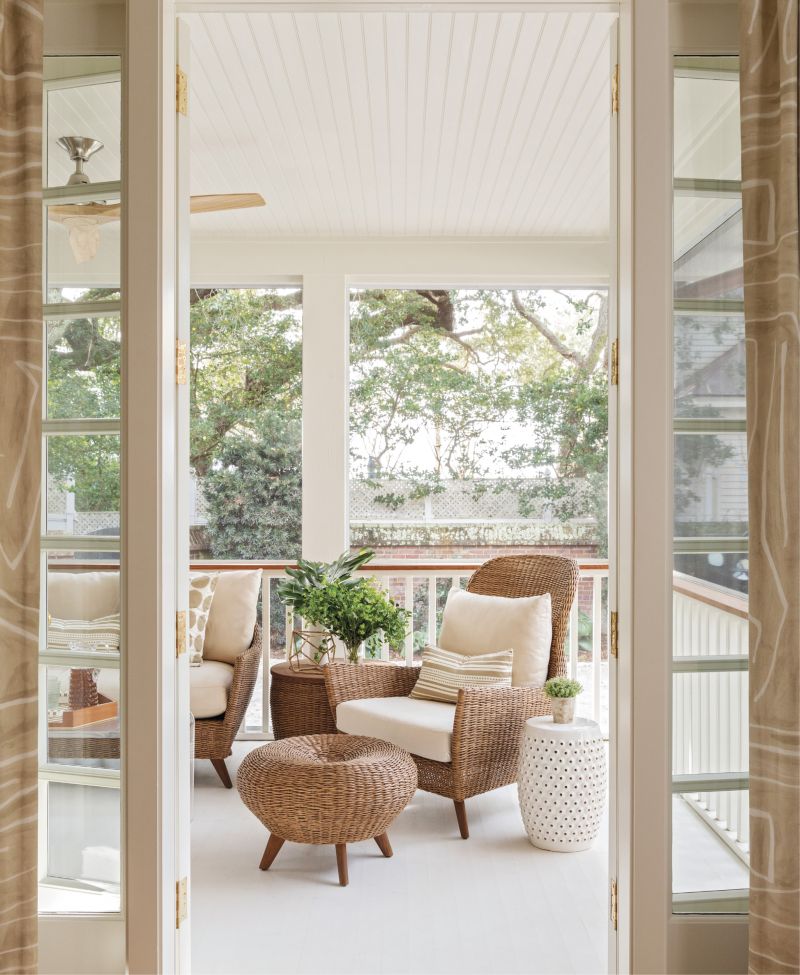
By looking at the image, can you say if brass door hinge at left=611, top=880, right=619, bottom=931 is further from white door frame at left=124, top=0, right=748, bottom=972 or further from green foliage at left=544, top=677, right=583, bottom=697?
green foliage at left=544, top=677, right=583, bottom=697

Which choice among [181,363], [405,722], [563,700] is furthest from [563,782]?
[181,363]

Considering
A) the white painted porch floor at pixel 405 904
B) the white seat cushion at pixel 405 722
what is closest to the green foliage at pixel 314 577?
the white seat cushion at pixel 405 722

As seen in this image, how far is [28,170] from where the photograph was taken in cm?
189

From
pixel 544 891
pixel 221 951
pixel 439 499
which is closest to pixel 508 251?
pixel 439 499

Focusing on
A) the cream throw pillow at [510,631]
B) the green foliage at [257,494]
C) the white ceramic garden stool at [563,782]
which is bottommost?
the white ceramic garden stool at [563,782]

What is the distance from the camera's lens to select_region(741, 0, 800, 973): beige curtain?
1.79 metres

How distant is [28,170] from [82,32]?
1.38 feet

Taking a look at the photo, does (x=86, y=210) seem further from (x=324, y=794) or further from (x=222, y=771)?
(x=222, y=771)

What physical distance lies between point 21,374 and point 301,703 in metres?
2.73

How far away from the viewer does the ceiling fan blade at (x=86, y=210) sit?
2039mm

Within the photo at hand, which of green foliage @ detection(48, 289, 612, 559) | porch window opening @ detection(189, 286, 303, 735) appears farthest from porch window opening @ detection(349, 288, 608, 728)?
porch window opening @ detection(189, 286, 303, 735)

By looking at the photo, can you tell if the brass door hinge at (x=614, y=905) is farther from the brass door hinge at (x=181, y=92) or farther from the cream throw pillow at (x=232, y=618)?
the cream throw pillow at (x=232, y=618)

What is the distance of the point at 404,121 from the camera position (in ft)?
11.7

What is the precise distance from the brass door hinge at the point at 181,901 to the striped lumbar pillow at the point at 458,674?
6.05 ft
